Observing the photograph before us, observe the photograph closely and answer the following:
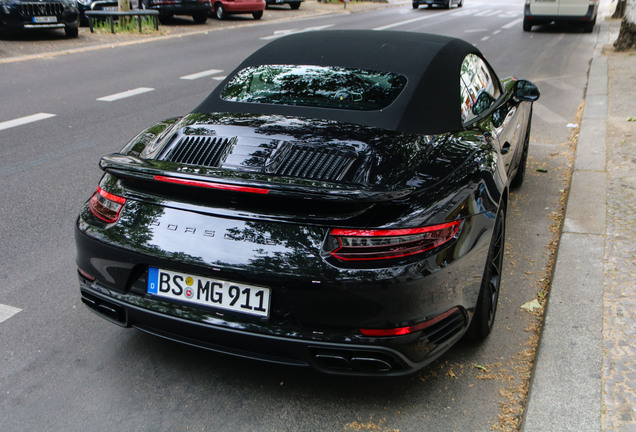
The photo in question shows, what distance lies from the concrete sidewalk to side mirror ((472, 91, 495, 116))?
3.61 ft

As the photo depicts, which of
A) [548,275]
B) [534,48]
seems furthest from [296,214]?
[534,48]

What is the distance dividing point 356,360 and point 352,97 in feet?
4.94

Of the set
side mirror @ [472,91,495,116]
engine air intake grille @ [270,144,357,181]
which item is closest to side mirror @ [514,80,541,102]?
side mirror @ [472,91,495,116]

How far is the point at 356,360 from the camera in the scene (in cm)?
271

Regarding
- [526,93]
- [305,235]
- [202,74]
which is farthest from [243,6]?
[305,235]

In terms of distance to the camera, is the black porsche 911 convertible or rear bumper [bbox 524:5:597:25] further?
rear bumper [bbox 524:5:597:25]

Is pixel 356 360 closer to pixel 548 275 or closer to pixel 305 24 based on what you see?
pixel 548 275

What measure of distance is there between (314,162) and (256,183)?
39 centimetres

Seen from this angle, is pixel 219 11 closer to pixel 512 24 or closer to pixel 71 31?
pixel 71 31

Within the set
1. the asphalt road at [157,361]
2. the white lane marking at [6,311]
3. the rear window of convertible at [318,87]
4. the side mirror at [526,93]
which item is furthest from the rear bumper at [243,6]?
the white lane marking at [6,311]

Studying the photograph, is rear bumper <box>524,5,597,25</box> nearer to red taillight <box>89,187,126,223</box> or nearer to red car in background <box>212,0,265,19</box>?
red car in background <box>212,0,265,19</box>

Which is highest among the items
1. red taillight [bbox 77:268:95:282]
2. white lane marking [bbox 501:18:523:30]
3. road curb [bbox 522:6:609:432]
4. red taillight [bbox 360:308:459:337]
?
red taillight [bbox 77:268:95:282]

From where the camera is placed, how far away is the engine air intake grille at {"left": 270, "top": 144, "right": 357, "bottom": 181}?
2863 millimetres

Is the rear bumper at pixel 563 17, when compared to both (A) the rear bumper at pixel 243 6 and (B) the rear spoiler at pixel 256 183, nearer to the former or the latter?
(A) the rear bumper at pixel 243 6
